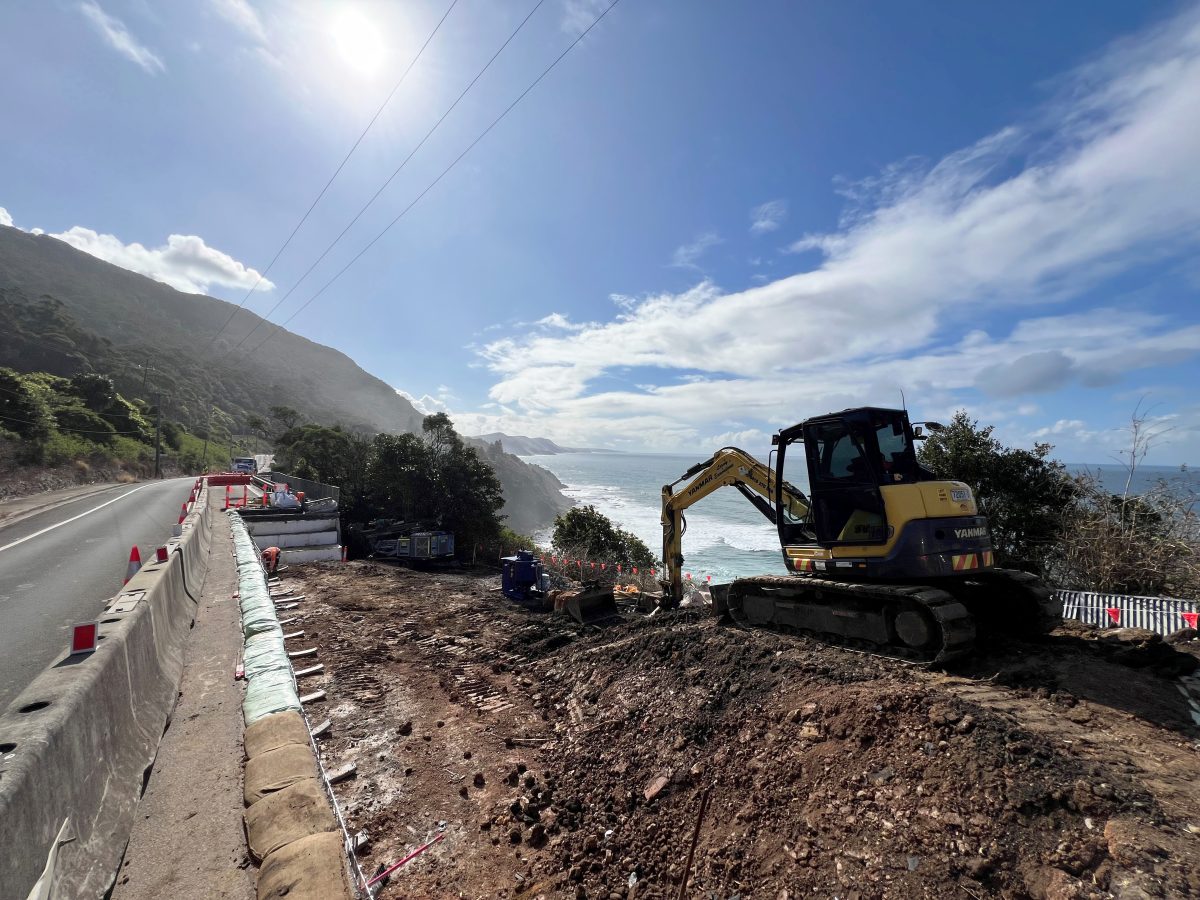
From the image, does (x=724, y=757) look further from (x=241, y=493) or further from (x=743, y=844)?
(x=241, y=493)

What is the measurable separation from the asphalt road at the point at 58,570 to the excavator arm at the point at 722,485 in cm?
921

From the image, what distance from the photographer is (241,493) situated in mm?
24828

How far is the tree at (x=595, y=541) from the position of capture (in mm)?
29812

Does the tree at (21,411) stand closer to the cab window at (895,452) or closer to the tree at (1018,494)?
the cab window at (895,452)

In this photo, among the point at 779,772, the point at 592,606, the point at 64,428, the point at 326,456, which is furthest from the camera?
the point at 326,456

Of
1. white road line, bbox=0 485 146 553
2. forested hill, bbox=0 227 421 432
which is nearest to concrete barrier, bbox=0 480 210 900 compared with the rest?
white road line, bbox=0 485 146 553

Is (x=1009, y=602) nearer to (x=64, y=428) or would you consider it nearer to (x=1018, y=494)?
(x=1018, y=494)

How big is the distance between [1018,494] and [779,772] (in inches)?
614

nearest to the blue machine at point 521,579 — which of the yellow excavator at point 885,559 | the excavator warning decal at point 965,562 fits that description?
the yellow excavator at point 885,559

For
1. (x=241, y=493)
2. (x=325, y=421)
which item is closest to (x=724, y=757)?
(x=241, y=493)

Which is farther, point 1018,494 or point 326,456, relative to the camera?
point 326,456

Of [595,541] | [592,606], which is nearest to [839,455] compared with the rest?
[592,606]

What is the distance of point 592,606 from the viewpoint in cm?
1123

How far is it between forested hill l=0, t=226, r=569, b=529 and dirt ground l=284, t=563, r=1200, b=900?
5401 centimetres
